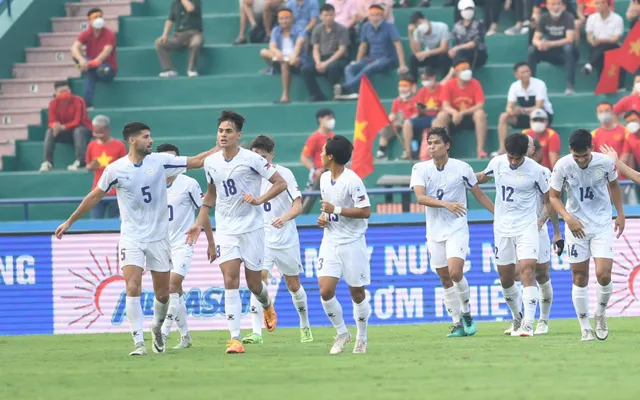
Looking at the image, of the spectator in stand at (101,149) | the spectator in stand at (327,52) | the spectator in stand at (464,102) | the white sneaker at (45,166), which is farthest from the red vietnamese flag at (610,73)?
the white sneaker at (45,166)

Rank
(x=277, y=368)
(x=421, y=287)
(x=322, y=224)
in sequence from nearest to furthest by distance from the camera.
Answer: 1. (x=277, y=368)
2. (x=322, y=224)
3. (x=421, y=287)

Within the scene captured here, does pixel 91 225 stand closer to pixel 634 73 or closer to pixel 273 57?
pixel 273 57

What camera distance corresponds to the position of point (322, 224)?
524 inches

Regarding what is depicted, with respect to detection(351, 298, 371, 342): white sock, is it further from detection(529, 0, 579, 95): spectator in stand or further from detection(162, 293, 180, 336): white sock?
detection(529, 0, 579, 95): spectator in stand

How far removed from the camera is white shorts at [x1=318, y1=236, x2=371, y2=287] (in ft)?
43.5

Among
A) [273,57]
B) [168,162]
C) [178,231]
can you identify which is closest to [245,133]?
[273,57]

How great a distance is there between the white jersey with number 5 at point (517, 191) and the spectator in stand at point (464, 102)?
7.48 meters

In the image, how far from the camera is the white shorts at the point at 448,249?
15.5m

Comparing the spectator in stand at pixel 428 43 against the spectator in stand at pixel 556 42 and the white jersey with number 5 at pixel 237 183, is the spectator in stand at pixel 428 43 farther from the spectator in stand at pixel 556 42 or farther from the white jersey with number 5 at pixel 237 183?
the white jersey with number 5 at pixel 237 183

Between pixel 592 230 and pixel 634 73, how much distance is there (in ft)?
Result: 35.0

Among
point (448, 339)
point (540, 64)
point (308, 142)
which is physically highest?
point (540, 64)

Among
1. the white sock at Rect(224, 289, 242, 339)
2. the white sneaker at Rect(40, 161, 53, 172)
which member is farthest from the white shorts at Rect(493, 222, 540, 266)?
the white sneaker at Rect(40, 161, 53, 172)

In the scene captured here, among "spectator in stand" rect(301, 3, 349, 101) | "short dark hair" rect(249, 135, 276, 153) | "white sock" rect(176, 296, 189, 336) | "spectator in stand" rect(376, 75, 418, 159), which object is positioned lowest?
"white sock" rect(176, 296, 189, 336)

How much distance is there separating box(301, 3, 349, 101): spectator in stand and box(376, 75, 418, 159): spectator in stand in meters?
1.60
